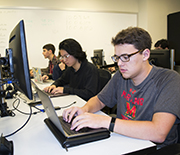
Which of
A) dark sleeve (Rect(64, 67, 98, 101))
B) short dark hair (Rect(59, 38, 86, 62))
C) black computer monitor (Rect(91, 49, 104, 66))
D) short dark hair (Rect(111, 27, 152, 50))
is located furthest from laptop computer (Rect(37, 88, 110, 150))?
black computer monitor (Rect(91, 49, 104, 66))

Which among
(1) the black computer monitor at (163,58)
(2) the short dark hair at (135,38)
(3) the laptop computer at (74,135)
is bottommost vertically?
(3) the laptop computer at (74,135)

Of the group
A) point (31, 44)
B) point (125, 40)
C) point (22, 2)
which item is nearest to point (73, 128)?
point (125, 40)

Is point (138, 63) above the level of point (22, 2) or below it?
below

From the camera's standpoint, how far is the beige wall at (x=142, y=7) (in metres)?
4.05

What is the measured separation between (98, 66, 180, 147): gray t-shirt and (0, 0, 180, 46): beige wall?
3232 millimetres

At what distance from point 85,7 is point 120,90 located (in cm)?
343

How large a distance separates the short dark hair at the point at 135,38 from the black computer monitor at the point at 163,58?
1498 mm

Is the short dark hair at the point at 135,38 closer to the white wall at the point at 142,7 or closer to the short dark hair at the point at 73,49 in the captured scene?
the short dark hair at the point at 73,49

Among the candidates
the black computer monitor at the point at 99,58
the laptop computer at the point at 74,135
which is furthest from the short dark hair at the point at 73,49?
the black computer monitor at the point at 99,58

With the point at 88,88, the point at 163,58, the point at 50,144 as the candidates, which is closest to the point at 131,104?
the point at 50,144

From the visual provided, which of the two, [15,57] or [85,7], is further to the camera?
[85,7]

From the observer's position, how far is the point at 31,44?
3828 millimetres

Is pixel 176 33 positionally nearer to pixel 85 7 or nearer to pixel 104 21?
pixel 104 21

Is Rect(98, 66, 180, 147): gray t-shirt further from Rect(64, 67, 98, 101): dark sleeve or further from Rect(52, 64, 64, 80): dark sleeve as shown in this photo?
Rect(52, 64, 64, 80): dark sleeve
